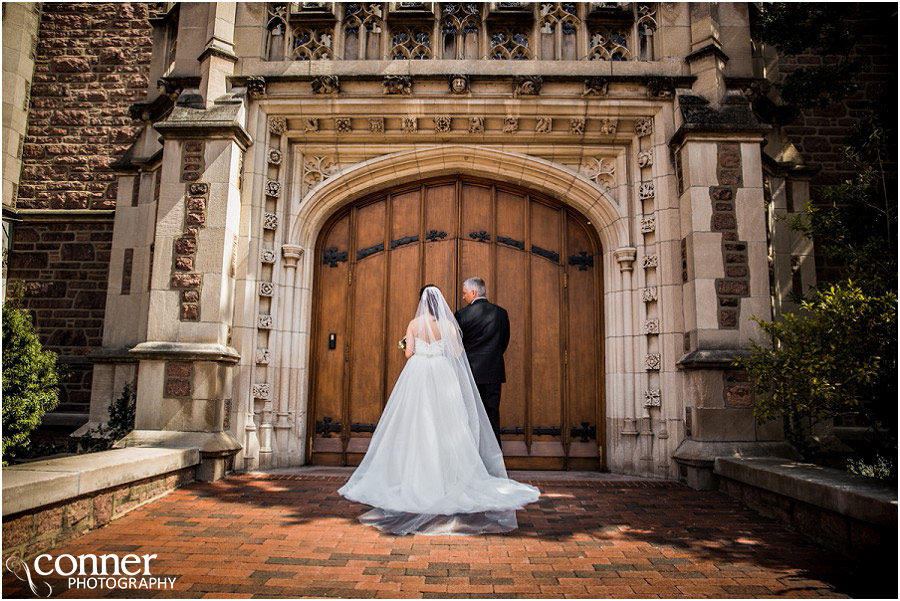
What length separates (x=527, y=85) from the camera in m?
6.27

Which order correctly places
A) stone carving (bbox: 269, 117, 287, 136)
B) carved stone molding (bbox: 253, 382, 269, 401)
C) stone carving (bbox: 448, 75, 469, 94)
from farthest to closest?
stone carving (bbox: 269, 117, 287, 136) → stone carving (bbox: 448, 75, 469, 94) → carved stone molding (bbox: 253, 382, 269, 401)

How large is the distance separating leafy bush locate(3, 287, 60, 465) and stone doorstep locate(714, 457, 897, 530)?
542 centimetres

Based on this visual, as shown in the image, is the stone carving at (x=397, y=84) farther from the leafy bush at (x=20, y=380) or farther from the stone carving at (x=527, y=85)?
the leafy bush at (x=20, y=380)

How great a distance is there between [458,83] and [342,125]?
1403 mm

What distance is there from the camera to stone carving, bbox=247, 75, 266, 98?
6238 millimetres

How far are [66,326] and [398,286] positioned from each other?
226 inches

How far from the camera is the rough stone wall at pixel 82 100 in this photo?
9.34m

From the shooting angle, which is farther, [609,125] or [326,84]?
[609,125]

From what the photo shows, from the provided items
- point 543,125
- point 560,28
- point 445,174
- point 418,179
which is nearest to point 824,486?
point 543,125

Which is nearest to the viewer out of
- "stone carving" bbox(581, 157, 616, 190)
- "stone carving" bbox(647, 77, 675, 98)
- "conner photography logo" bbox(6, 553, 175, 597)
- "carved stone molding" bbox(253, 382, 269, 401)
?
"conner photography logo" bbox(6, 553, 175, 597)

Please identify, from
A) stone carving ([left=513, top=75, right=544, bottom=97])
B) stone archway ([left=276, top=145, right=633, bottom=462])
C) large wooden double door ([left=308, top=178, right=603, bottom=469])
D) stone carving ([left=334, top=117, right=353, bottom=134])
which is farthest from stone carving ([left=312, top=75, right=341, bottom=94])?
stone carving ([left=513, top=75, right=544, bottom=97])

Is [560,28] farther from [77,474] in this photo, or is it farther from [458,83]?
[77,474]

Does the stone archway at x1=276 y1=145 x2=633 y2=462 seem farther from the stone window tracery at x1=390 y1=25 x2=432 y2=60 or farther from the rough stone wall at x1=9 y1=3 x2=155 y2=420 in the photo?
the rough stone wall at x1=9 y1=3 x2=155 y2=420

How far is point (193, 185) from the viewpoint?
586cm
